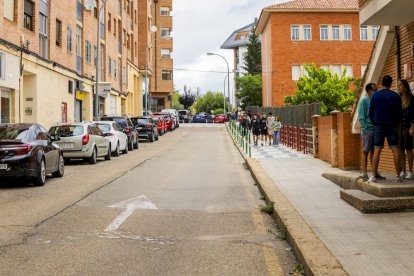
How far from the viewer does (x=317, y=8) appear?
5162cm

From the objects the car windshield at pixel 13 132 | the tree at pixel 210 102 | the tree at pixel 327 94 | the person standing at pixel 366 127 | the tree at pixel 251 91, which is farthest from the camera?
the tree at pixel 210 102

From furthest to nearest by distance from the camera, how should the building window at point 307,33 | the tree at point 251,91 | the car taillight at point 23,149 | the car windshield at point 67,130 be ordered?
1. the tree at point 251,91
2. the building window at point 307,33
3. the car windshield at point 67,130
4. the car taillight at point 23,149

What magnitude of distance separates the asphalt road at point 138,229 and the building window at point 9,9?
36.4ft

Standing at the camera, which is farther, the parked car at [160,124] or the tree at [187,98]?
the tree at [187,98]

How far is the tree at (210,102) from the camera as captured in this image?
5295 inches

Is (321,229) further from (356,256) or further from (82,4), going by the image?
(82,4)

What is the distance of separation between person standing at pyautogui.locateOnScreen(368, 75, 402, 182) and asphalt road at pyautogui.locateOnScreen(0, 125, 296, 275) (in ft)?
7.53

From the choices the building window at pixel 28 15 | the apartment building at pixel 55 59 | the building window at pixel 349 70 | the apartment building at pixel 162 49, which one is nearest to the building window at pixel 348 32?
the building window at pixel 349 70

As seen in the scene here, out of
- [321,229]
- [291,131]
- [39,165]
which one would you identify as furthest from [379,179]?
[291,131]

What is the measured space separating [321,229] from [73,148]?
46.1ft

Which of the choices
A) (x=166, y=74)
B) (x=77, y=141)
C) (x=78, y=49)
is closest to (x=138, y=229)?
(x=77, y=141)

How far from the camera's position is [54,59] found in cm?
2891

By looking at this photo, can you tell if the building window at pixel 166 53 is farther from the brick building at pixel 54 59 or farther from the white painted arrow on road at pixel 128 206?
the white painted arrow on road at pixel 128 206

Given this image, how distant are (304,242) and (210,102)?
130816 millimetres
